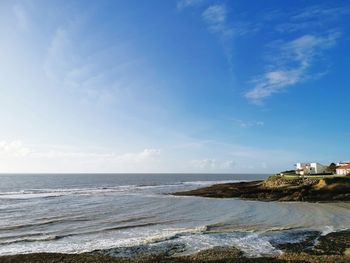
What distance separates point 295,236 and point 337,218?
11.4 m

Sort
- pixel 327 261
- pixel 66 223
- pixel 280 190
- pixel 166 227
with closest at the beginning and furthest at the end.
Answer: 1. pixel 327 261
2. pixel 166 227
3. pixel 66 223
4. pixel 280 190

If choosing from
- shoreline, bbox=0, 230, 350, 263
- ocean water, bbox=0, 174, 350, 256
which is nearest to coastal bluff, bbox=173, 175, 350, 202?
ocean water, bbox=0, 174, 350, 256

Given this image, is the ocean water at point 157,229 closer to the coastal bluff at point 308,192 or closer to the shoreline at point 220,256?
the shoreline at point 220,256

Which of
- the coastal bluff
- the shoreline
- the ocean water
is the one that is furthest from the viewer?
the coastal bluff

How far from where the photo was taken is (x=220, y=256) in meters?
19.1

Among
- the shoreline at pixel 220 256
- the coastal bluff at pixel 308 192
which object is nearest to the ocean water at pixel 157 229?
the shoreline at pixel 220 256

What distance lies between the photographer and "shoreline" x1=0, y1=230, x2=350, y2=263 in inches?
704

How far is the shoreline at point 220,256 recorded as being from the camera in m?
17.9

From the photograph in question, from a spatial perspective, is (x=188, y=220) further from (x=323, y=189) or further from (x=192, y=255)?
(x=323, y=189)

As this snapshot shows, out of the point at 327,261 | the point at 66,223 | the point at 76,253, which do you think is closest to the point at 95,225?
the point at 66,223

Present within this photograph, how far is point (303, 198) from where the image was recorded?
54.5 meters

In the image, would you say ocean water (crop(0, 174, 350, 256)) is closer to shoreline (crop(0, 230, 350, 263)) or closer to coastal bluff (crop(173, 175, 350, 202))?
shoreline (crop(0, 230, 350, 263))

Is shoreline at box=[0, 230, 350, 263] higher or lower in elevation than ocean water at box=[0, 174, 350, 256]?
lower

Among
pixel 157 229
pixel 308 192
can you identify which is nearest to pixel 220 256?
pixel 157 229
